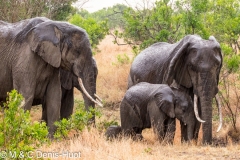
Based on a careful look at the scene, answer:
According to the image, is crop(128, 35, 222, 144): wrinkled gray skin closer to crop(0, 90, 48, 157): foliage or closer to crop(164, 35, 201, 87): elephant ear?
crop(164, 35, 201, 87): elephant ear

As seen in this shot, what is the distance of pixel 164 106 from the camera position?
986cm

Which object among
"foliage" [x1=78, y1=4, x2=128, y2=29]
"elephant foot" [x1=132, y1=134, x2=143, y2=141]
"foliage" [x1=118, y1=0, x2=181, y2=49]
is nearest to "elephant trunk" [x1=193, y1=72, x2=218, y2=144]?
"elephant foot" [x1=132, y1=134, x2=143, y2=141]

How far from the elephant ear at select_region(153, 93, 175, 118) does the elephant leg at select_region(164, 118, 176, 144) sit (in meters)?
0.14

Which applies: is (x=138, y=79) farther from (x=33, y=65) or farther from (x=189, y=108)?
(x=33, y=65)

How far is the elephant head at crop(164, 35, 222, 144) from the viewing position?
387 inches

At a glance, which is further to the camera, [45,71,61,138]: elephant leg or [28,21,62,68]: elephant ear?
[45,71,61,138]: elephant leg

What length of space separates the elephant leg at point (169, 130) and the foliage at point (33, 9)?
5.47m

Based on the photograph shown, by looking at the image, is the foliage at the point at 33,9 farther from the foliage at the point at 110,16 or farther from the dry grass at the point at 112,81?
the foliage at the point at 110,16

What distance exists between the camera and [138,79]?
11.7 m

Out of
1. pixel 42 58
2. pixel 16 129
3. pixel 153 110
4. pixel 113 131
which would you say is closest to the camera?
pixel 16 129

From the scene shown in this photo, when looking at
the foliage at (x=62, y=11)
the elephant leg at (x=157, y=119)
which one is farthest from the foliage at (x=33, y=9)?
the elephant leg at (x=157, y=119)

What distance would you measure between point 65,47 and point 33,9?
18.3 ft

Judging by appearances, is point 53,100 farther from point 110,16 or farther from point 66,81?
point 110,16

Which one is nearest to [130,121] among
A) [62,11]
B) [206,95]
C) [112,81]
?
[206,95]
